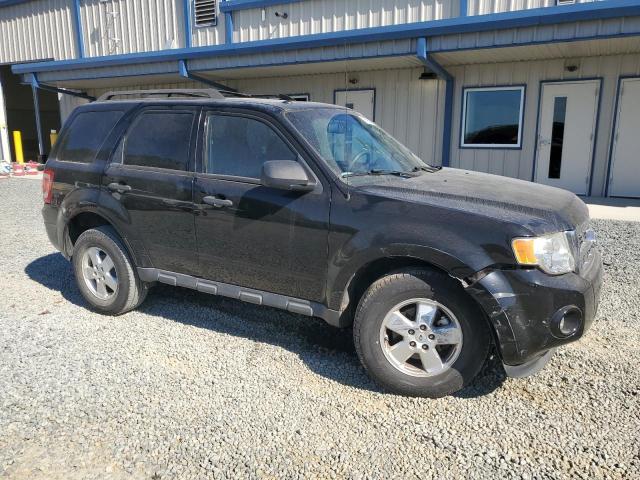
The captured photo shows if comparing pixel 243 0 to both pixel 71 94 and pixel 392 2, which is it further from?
pixel 71 94

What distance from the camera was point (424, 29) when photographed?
31.8 feet

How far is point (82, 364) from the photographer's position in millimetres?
3547

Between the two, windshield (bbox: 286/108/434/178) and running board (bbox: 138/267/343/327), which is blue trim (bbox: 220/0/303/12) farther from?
running board (bbox: 138/267/343/327)

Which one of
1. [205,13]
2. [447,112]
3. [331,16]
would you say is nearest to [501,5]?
[447,112]

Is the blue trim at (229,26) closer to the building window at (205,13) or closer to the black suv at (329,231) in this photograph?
the building window at (205,13)

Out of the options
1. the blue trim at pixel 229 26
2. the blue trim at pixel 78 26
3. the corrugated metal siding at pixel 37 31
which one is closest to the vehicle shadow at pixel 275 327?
the blue trim at pixel 229 26

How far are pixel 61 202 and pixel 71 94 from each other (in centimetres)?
1468

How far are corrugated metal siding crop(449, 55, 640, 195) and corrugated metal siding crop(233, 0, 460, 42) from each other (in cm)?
173

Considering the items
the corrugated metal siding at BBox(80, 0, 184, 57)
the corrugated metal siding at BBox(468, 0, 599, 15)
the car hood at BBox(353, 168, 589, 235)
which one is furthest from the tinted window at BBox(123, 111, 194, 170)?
the corrugated metal siding at BBox(80, 0, 184, 57)

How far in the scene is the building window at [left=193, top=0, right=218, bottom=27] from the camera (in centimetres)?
1538

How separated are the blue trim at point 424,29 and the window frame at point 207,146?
6995 millimetres

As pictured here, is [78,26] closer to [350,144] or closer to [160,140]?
[160,140]

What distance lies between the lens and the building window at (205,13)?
1538 centimetres

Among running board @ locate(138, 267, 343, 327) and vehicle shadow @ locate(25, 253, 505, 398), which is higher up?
running board @ locate(138, 267, 343, 327)
